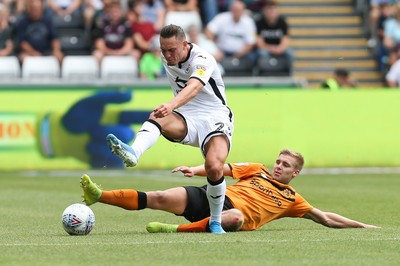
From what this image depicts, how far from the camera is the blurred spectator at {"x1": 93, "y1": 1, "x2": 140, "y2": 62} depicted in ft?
77.7

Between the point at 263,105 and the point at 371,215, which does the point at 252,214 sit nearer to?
the point at 371,215

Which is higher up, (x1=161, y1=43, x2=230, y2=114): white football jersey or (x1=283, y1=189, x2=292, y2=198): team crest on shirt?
(x1=161, y1=43, x2=230, y2=114): white football jersey

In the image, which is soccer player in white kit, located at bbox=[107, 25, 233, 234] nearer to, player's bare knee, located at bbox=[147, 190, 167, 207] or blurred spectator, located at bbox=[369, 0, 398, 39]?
player's bare knee, located at bbox=[147, 190, 167, 207]

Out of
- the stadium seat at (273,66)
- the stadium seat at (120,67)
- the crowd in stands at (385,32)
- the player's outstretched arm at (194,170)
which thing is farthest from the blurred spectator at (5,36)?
the player's outstretched arm at (194,170)

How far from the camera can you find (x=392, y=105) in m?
22.2

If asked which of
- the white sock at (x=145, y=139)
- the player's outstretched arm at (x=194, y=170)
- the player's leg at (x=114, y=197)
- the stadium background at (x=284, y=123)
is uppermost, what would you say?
the white sock at (x=145, y=139)

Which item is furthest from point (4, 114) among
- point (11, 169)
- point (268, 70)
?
point (268, 70)

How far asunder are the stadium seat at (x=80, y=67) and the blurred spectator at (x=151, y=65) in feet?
3.33

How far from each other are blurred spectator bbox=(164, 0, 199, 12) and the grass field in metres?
9.41

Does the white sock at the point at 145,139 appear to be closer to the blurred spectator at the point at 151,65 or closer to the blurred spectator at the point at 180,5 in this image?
the blurred spectator at the point at 151,65

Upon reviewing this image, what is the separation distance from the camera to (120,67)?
23109mm

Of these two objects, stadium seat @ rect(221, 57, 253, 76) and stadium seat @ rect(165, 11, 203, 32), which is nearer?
stadium seat @ rect(221, 57, 253, 76)

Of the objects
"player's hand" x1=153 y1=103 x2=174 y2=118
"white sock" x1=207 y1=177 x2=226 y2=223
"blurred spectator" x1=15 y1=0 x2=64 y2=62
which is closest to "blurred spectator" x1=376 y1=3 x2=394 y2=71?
"blurred spectator" x1=15 y1=0 x2=64 y2=62

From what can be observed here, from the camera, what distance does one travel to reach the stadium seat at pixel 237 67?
2403cm
